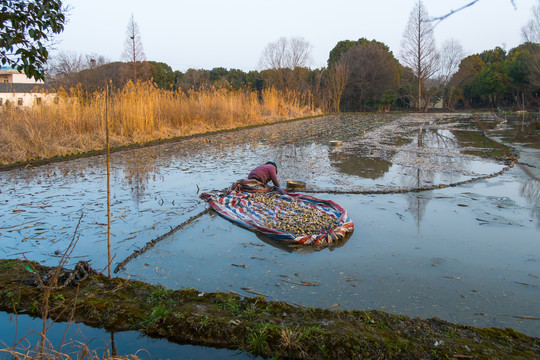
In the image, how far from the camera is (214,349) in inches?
92.0

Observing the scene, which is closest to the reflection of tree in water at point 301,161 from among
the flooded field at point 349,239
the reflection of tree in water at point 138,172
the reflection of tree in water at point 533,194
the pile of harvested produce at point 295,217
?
the flooded field at point 349,239

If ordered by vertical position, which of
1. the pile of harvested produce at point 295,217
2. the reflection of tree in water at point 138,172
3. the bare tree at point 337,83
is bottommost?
the pile of harvested produce at point 295,217

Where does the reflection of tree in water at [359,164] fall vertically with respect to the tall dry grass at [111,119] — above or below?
below

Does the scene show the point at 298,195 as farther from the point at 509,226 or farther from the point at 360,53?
the point at 360,53

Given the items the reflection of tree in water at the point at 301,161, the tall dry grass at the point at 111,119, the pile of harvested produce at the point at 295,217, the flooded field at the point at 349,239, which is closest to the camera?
the flooded field at the point at 349,239

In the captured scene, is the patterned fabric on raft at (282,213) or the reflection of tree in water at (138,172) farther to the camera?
the reflection of tree in water at (138,172)

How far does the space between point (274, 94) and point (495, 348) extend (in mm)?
20525

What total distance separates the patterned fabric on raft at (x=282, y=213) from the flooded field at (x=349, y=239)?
14cm

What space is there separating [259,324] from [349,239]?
1902 millimetres

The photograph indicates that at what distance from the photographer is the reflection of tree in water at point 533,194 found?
4.83 m

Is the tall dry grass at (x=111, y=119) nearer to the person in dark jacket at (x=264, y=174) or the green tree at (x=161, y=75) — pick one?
the person in dark jacket at (x=264, y=174)

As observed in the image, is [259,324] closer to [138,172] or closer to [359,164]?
[138,172]

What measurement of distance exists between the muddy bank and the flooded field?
30cm

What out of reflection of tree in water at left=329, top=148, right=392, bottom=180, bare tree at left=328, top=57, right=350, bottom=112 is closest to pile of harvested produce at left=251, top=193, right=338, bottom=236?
reflection of tree in water at left=329, top=148, right=392, bottom=180
